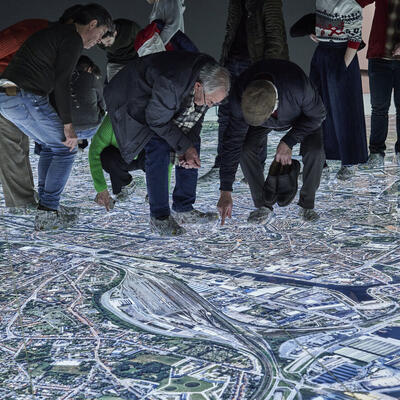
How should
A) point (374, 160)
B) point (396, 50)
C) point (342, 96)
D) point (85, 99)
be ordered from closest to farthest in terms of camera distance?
point (85, 99) < point (342, 96) < point (396, 50) < point (374, 160)

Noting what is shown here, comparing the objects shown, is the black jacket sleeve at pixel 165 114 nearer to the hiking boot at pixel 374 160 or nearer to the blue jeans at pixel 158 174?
the blue jeans at pixel 158 174

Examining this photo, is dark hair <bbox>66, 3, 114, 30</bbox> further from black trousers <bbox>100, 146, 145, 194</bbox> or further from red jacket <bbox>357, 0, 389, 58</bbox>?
red jacket <bbox>357, 0, 389, 58</bbox>

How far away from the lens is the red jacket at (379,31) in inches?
132

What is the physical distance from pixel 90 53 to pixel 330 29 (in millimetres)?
4602

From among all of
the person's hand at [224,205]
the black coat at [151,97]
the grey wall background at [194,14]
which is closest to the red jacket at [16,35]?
the black coat at [151,97]

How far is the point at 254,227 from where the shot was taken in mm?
2516

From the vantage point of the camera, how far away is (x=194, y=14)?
7.82m

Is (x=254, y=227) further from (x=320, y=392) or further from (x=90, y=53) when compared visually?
(x=90, y=53)

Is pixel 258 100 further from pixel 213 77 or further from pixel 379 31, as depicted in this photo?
pixel 379 31

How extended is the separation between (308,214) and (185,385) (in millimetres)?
1530

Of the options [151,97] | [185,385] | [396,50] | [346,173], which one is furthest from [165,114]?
[396,50]

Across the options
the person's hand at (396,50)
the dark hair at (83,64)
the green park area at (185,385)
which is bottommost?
the green park area at (185,385)

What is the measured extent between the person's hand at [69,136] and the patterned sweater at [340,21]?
1.40m

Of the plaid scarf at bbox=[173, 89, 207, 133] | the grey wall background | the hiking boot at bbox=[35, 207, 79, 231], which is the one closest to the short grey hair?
the plaid scarf at bbox=[173, 89, 207, 133]
